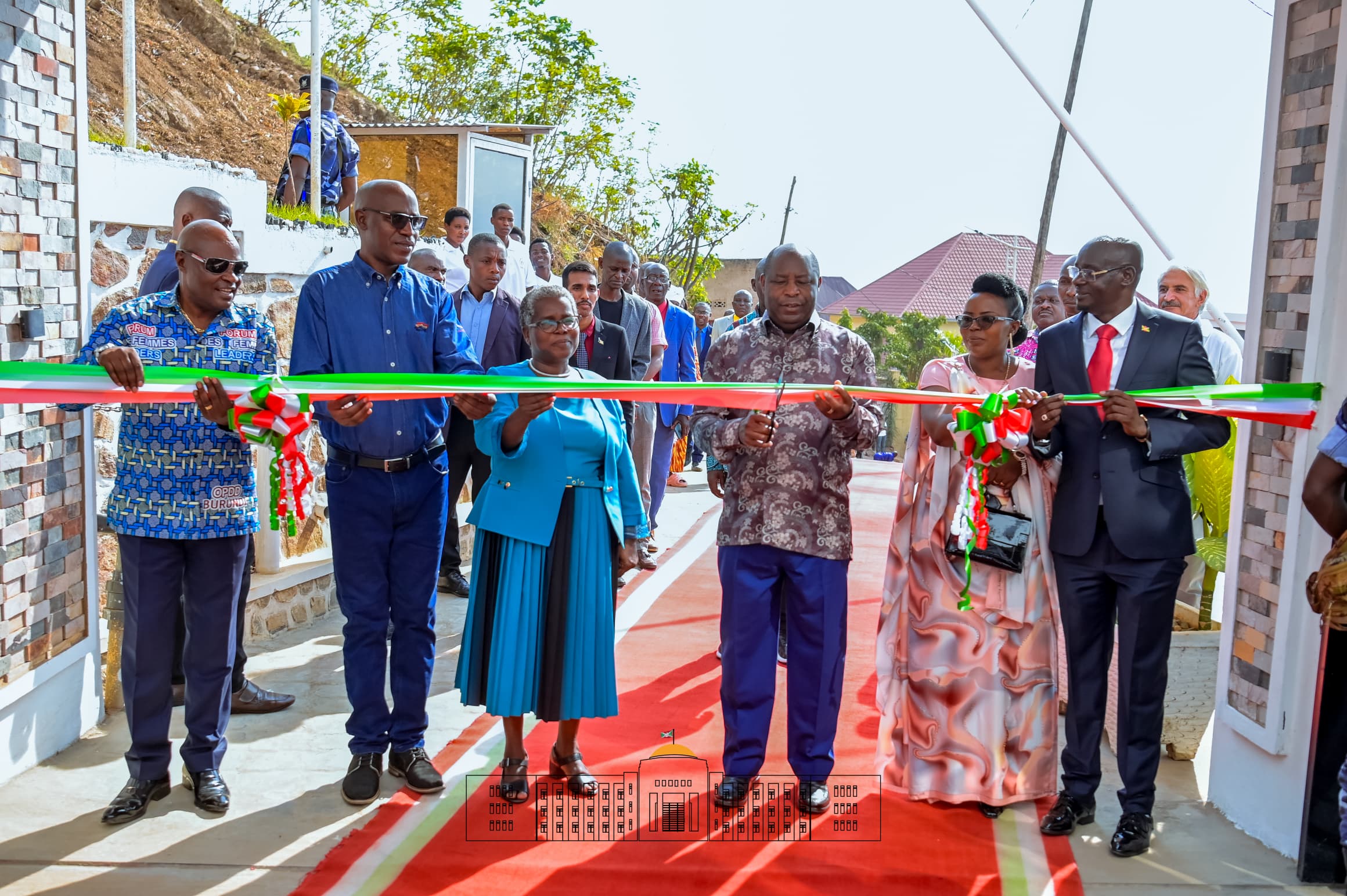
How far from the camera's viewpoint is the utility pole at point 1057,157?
23.7m

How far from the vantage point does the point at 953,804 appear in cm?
492

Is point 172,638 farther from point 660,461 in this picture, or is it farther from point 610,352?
point 660,461

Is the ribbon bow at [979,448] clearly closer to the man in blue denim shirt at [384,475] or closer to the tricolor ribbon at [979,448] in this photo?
the tricolor ribbon at [979,448]

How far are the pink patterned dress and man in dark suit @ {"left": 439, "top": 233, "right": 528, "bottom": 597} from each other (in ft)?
11.3

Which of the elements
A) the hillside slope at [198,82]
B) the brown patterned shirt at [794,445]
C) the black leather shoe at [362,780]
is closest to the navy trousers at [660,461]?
the brown patterned shirt at [794,445]

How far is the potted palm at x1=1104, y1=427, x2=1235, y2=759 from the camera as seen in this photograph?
560cm

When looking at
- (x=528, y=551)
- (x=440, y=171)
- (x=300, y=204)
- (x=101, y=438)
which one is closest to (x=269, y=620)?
(x=101, y=438)

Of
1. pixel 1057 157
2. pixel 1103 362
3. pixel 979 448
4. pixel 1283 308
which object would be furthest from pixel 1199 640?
pixel 1057 157

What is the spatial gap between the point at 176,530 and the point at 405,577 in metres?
0.91

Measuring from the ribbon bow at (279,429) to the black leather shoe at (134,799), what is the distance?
1190 millimetres

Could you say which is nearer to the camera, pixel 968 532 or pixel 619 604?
pixel 968 532

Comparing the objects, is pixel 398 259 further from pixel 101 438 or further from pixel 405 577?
pixel 101 438

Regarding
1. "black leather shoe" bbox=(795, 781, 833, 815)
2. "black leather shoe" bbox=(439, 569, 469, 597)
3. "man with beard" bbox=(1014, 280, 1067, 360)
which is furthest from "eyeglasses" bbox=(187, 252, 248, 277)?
"man with beard" bbox=(1014, 280, 1067, 360)

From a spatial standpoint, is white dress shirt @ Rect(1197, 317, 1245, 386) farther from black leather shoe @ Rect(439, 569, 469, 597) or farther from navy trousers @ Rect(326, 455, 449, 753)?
black leather shoe @ Rect(439, 569, 469, 597)
